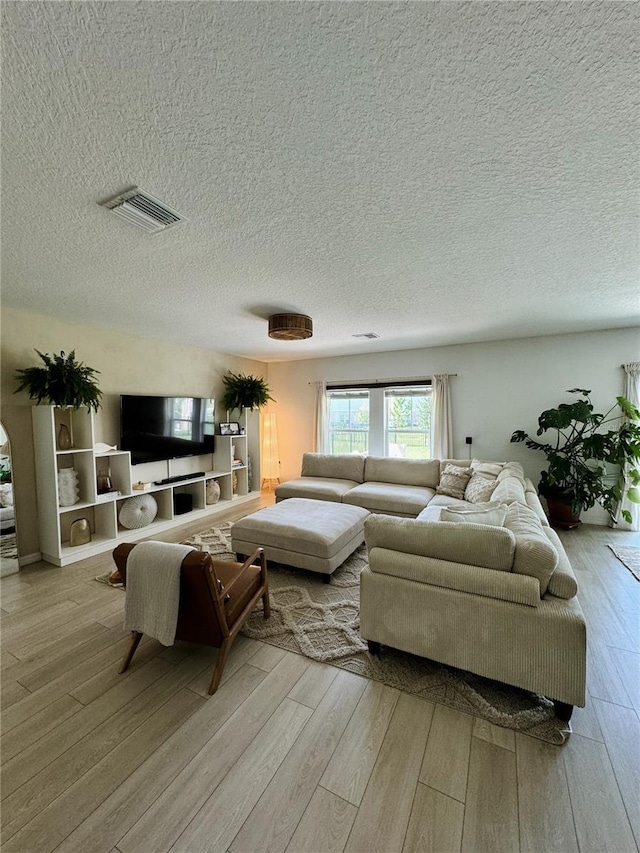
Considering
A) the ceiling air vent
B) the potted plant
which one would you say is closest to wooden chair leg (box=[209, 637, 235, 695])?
the ceiling air vent

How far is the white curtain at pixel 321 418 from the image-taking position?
6012 millimetres

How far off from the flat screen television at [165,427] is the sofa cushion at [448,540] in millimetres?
3319

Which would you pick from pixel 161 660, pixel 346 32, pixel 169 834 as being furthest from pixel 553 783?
pixel 346 32

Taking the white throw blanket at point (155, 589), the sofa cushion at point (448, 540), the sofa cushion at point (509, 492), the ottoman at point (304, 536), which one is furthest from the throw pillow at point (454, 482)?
the white throw blanket at point (155, 589)

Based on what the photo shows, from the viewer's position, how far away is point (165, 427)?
14.4 feet

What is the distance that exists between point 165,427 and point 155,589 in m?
2.98

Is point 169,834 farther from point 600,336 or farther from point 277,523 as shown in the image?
point 600,336

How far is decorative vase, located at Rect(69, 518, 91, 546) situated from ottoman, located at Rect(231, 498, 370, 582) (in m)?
1.67

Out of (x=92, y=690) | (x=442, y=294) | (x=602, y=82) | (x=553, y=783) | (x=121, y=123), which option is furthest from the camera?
(x=442, y=294)

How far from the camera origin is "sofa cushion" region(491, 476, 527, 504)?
2577 millimetres

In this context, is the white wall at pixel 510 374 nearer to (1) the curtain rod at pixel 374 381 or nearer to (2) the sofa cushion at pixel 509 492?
(1) the curtain rod at pixel 374 381

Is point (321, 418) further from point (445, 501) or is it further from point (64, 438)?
point (64, 438)

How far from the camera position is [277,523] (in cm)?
306

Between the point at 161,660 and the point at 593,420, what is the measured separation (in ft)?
16.4
